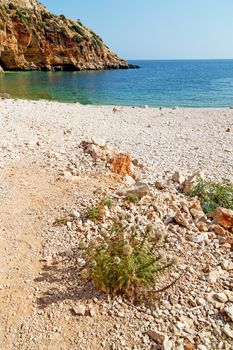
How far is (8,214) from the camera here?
523 centimetres

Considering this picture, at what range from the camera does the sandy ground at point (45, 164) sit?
3.63m

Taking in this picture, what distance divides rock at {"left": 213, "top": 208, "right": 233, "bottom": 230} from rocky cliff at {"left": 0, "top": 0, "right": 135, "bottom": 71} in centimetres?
6947

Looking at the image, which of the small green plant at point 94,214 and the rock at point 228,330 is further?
the small green plant at point 94,214

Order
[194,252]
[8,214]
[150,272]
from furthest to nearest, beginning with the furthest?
1. [8,214]
2. [194,252]
3. [150,272]

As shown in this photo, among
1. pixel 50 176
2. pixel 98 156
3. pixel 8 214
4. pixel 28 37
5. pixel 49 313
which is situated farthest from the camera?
pixel 28 37

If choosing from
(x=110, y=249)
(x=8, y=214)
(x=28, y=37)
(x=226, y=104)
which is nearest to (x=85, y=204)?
(x=8, y=214)

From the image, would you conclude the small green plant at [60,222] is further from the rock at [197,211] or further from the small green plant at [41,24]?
the small green plant at [41,24]

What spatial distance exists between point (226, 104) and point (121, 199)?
24057 millimetres

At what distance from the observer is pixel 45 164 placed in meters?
7.39

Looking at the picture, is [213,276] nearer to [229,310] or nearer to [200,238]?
[229,310]

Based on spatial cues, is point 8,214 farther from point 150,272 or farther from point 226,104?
point 226,104

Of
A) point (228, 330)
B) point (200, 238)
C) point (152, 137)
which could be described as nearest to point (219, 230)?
point (200, 238)

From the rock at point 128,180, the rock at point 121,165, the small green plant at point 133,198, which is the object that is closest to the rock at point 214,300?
the small green plant at point 133,198

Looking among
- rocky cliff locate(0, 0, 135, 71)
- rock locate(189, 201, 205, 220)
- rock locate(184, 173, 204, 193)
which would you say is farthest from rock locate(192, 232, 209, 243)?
rocky cliff locate(0, 0, 135, 71)
